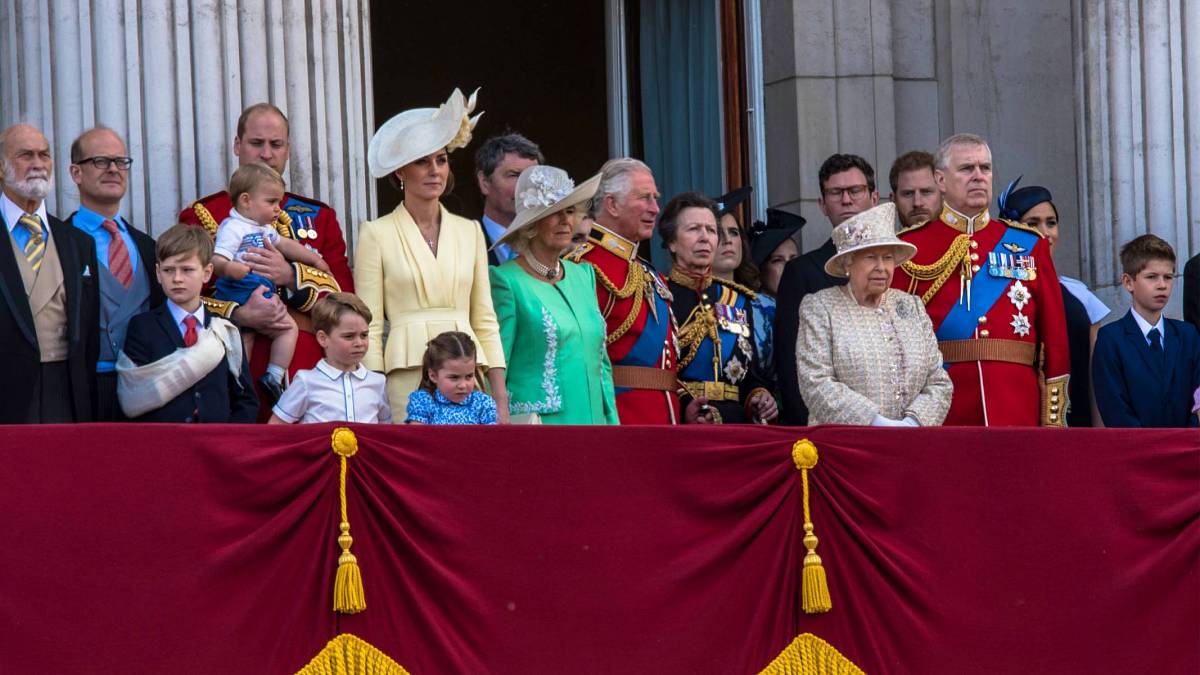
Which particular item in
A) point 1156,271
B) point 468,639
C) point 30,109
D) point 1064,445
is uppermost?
point 30,109

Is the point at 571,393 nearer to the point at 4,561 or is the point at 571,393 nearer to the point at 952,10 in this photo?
the point at 4,561

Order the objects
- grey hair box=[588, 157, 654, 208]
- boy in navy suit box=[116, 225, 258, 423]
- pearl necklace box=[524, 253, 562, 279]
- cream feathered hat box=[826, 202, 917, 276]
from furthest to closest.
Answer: grey hair box=[588, 157, 654, 208]
cream feathered hat box=[826, 202, 917, 276]
pearl necklace box=[524, 253, 562, 279]
boy in navy suit box=[116, 225, 258, 423]

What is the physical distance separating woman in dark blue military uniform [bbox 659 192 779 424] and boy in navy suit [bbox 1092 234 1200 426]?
1317mm

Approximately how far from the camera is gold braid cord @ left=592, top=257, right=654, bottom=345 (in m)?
8.93

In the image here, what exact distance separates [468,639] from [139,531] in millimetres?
1060

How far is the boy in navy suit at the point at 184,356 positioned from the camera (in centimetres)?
755

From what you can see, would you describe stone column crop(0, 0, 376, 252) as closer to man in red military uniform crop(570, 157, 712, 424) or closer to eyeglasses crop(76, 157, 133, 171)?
eyeglasses crop(76, 157, 133, 171)

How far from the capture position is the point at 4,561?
675cm

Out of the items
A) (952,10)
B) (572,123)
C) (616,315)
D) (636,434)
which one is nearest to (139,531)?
(636,434)

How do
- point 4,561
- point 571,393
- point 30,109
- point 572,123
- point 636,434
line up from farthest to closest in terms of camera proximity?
1. point 572,123
2. point 30,109
3. point 571,393
4. point 636,434
5. point 4,561

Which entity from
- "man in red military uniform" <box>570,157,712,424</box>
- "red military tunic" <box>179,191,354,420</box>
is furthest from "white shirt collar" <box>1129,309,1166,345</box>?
"red military tunic" <box>179,191,354,420</box>

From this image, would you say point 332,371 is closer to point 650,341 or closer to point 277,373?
point 277,373

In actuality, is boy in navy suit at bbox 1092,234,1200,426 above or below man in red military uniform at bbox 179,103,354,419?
below

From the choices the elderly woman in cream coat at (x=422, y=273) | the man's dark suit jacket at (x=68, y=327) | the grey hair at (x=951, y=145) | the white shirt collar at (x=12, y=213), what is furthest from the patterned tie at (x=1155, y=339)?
the white shirt collar at (x=12, y=213)
